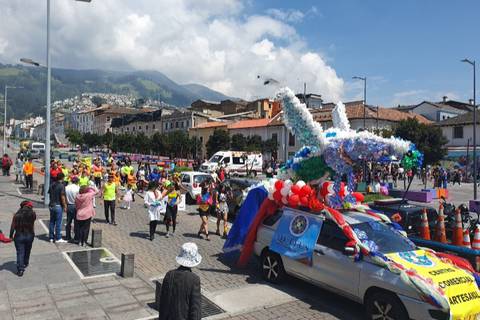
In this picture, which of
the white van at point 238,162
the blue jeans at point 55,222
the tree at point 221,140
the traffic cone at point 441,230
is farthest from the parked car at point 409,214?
the tree at point 221,140

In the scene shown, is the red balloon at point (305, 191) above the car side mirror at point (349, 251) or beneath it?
above

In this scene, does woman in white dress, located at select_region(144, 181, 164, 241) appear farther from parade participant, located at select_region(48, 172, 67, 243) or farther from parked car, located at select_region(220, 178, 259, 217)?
parked car, located at select_region(220, 178, 259, 217)

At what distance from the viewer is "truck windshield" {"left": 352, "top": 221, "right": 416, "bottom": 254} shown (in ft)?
21.1

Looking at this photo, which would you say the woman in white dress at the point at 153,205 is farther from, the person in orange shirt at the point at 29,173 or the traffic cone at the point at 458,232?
the person in orange shirt at the point at 29,173

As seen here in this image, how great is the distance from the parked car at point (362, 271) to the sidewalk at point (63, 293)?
2552 millimetres

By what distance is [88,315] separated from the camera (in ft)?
20.3

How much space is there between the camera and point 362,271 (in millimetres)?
6168

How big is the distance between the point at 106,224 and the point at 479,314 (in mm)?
10614

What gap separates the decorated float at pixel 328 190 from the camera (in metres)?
6.30

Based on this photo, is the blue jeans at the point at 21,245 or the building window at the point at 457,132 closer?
the blue jeans at the point at 21,245

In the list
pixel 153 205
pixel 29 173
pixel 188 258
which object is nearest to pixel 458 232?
pixel 153 205

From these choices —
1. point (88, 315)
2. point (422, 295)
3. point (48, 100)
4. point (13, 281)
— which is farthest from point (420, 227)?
point (48, 100)

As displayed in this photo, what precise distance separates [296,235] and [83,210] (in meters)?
5.37

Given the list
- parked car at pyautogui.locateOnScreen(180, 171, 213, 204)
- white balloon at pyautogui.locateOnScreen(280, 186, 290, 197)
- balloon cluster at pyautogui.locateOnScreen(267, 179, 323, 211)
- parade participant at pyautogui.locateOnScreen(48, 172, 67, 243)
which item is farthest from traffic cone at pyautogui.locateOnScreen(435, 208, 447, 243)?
parked car at pyautogui.locateOnScreen(180, 171, 213, 204)
